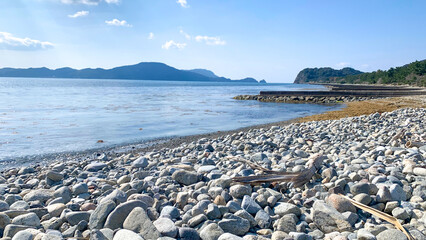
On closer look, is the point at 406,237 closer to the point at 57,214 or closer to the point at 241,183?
the point at 241,183

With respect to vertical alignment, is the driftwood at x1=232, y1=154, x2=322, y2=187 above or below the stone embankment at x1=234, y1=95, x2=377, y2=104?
above

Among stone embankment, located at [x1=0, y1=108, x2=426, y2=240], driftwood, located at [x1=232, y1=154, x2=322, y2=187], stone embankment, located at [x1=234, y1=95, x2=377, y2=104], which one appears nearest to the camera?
stone embankment, located at [x1=0, y1=108, x2=426, y2=240]

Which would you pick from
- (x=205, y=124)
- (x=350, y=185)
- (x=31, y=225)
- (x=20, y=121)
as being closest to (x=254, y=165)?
(x=350, y=185)

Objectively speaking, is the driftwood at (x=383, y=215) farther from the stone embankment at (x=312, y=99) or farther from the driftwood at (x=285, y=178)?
the stone embankment at (x=312, y=99)

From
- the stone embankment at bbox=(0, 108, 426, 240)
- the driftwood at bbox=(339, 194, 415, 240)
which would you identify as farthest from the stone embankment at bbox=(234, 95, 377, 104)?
the driftwood at bbox=(339, 194, 415, 240)

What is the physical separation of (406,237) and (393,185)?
101cm

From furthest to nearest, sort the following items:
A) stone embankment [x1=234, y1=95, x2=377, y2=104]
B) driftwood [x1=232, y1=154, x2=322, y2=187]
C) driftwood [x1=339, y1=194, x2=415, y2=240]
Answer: stone embankment [x1=234, y1=95, x2=377, y2=104], driftwood [x1=232, y1=154, x2=322, y2=187], driftwood [x1=339, y1=194, x2=415, y2=240]

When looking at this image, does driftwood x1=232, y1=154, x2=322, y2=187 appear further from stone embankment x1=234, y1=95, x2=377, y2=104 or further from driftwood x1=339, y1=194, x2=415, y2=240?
stone embankment x1=234, y1=95, x2=377, y2=104

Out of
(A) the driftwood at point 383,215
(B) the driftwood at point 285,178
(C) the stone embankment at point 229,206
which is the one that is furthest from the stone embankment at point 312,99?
(A) the driftwood at point 383,215

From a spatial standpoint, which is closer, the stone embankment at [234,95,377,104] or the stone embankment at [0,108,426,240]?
the stone embankment at [0,108,426,240]

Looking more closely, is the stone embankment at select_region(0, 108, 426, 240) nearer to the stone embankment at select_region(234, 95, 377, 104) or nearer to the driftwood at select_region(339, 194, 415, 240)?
the driftwood at select_region(339, 194, 415, 240)

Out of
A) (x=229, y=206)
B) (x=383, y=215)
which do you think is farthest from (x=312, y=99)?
(x=229, y=206)

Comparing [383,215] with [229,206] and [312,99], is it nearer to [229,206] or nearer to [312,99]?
[229,206]

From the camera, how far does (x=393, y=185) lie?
3.37 m
